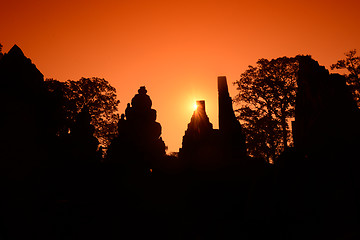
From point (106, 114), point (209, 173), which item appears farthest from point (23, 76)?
point (106, 114)

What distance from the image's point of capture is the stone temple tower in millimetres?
13812

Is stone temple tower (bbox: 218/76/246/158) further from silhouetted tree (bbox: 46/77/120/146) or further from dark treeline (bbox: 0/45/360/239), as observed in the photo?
silhouetted tree (bbox: 46/77/120/146)

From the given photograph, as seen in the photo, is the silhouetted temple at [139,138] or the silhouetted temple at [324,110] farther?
the silhouetted temple at [139,138]

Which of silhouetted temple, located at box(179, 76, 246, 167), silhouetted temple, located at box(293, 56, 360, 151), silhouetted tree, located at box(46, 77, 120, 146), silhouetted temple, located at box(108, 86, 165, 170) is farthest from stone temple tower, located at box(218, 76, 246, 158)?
silhouetted tree, located at box(46, 77, 120, 146)

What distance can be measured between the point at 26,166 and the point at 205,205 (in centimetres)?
703

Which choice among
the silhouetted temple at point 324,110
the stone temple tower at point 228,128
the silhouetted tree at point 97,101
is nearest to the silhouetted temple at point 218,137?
the stone temple tower at point 228,128

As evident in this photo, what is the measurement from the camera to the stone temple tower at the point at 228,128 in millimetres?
13812

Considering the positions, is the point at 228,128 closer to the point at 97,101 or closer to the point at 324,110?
the point at 324,110

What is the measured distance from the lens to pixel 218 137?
13891mm

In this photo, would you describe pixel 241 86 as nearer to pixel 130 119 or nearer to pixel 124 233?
pixel 130 119

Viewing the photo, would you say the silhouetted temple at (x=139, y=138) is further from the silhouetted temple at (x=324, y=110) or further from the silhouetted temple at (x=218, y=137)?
the silhouetted temple at (x=324, y=110)

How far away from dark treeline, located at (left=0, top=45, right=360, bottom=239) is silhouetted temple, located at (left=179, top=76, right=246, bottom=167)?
0.08 m

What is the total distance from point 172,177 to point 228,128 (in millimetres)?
5082

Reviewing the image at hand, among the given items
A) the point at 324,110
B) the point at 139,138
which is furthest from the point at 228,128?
the point at 324,110
